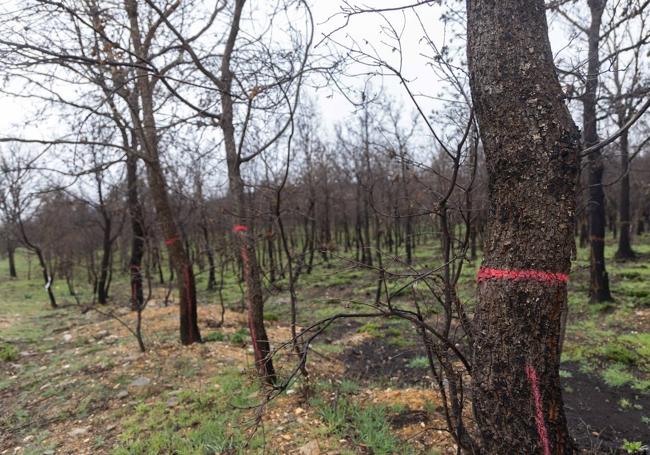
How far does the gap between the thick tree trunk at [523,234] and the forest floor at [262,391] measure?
75cm

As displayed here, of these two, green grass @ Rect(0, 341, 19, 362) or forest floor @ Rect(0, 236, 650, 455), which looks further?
green grass @ Rect(0, 341, 19, 362)

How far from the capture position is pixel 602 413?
421cm

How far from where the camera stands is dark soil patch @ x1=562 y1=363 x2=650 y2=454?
11.6 ft

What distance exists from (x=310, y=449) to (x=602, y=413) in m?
3.29

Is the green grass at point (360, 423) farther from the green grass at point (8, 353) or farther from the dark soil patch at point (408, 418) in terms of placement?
the green grass at point (8, 353)

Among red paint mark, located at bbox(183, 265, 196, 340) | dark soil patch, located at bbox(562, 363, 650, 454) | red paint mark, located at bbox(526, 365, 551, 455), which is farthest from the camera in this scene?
red paint mark, located at bbox(183, 265, 196, 340)

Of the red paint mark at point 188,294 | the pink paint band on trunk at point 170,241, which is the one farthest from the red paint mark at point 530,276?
the pink paint band on trunk at point 170,241

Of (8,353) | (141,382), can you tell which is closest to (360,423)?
(141,382)

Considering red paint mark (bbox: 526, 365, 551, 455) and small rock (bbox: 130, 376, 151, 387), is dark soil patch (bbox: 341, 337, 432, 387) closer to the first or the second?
small rock (bbox: 130, 376, 151, 387)

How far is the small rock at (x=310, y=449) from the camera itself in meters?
3.13

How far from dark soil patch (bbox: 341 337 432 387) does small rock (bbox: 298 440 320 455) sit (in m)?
2.03

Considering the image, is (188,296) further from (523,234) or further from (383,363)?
(523,234)

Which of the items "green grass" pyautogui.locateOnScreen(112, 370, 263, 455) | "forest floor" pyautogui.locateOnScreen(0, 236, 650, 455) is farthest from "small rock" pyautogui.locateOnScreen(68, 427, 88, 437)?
"green grass" pyautogui.locateOnScreen(112, 370, 263, 455)

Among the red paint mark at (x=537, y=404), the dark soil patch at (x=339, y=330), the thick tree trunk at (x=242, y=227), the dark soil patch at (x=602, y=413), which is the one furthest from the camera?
the dark soil patch at (x=339, y=330)
